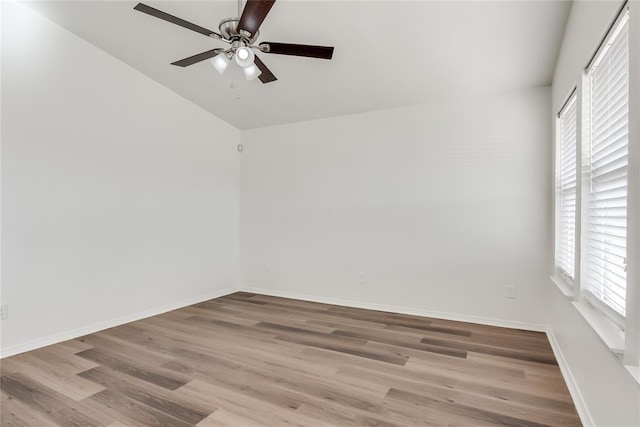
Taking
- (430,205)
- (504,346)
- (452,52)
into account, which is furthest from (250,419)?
(452,52)

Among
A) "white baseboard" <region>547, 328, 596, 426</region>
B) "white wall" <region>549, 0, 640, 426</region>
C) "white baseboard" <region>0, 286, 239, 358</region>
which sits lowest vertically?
"white baseboard" <region>0, 286, 239, 358</region>

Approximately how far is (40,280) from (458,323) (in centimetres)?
398

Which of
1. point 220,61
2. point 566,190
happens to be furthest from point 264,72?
point 566,190

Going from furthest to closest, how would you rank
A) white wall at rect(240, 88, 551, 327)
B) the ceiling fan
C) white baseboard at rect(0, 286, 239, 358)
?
white wall at rect(240, 88, 551, 327), white baseboard at rect(0, 286, 239, 358), the ceiling fan

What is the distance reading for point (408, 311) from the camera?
400cm

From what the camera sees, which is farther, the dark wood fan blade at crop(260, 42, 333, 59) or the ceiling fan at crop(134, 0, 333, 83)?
the dark wood fan blade at crop(260, 42, 333, 59)

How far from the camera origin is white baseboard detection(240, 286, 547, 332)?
3479 millimetres

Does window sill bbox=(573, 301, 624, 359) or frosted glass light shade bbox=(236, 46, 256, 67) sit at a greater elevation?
frosted glass light shade bbox=(236, 46, 256, 67)

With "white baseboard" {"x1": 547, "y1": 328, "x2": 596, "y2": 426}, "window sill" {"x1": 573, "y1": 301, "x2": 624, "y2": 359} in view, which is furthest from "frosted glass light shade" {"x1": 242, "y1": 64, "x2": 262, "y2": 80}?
"white baseboard" {"x1": 547, "y1": 328, "x2": 596, "y2": 426}

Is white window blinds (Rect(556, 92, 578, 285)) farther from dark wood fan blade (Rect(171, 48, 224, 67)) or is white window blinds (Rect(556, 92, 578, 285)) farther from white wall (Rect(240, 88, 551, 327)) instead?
dark wood fan blade (Rect(171, 48, 224, 67))

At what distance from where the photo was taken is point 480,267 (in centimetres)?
364

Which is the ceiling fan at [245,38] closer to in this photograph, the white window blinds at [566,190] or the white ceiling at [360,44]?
the white ceiling at [360,44]

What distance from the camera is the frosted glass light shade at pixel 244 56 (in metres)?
2.20

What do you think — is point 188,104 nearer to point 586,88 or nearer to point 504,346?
point 586,88
